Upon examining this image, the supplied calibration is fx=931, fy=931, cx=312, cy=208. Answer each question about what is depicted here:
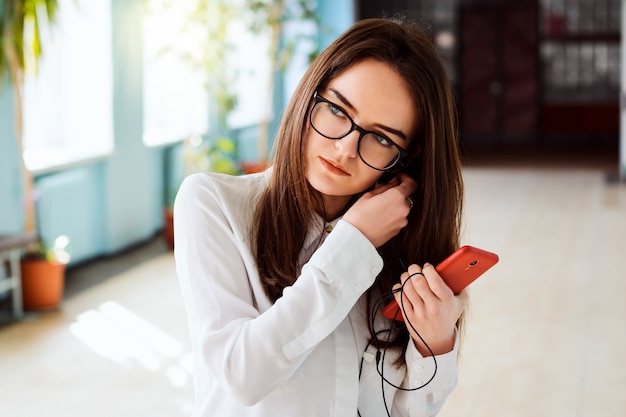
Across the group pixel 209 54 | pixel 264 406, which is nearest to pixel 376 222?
pixel 264 406

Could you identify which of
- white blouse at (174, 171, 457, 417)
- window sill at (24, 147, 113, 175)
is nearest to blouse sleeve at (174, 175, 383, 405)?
white blouse at (174, 171, 457, 417)

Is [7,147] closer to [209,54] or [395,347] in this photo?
[209,54]

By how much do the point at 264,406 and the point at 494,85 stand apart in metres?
16.8

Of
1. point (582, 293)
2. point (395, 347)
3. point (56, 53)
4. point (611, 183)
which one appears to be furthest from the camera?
point (611, 183)

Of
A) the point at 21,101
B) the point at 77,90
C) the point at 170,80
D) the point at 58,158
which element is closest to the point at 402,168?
the point at 21,101

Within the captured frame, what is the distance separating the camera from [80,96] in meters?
7.29

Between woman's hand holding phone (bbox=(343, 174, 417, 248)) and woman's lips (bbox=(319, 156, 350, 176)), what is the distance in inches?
2.2

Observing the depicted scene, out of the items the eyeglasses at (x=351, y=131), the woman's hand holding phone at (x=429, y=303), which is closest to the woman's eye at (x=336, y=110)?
the eyeglasses at (x=351, y=131)

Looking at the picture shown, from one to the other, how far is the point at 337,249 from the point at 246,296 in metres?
0.19

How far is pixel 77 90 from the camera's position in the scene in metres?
7.27

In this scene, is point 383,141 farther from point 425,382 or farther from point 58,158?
point 58,158

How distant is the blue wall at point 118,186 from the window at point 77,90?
107 millimetres

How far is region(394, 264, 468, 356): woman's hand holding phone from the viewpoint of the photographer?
1.53 meters

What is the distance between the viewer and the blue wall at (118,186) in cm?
670
